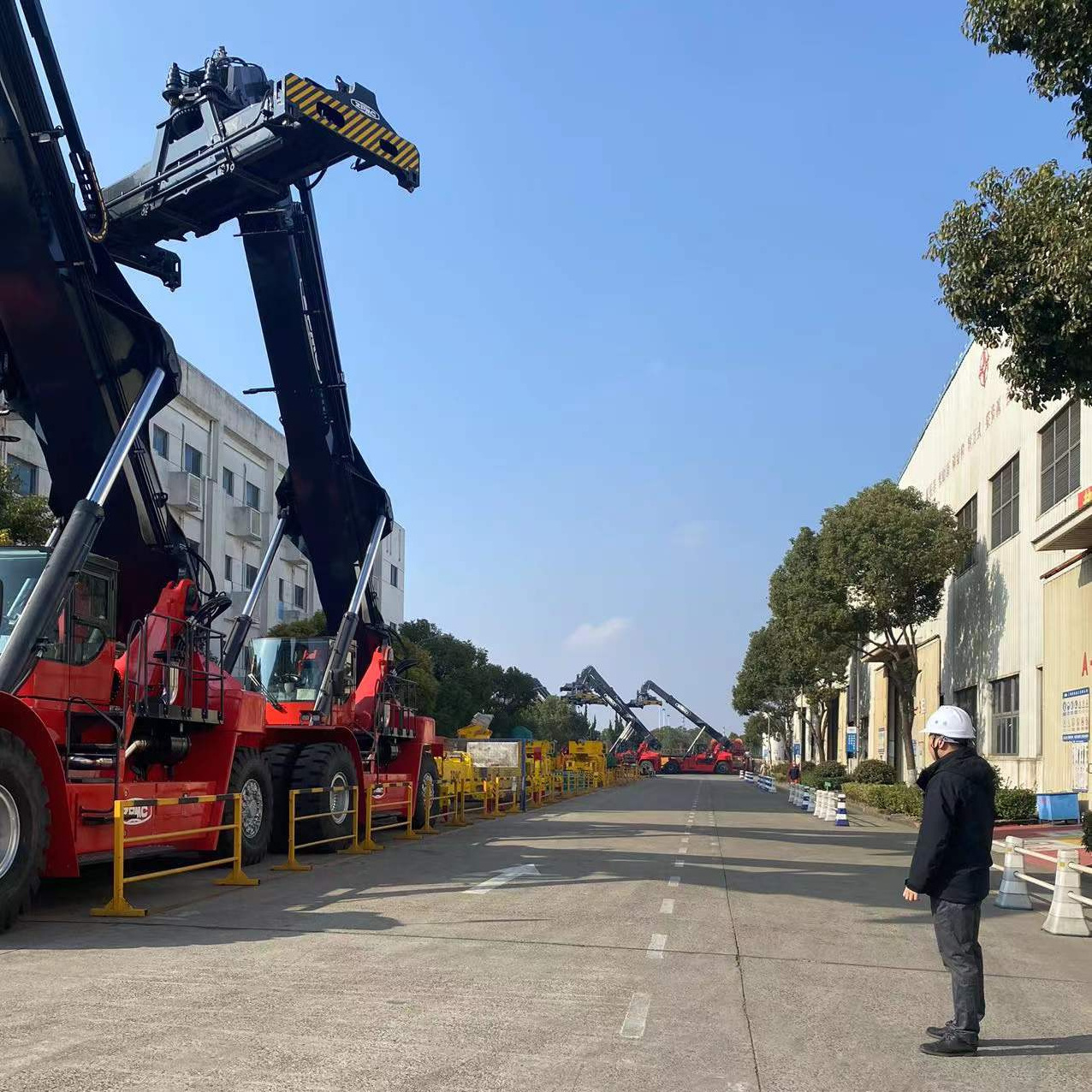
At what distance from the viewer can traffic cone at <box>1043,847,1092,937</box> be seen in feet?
37.5

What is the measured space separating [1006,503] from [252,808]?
23.4 meters

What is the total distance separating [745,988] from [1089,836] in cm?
1229

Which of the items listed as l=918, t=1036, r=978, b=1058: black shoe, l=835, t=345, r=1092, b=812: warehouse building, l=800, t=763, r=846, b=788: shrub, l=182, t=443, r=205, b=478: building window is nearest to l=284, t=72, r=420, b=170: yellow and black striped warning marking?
l=918, t=1036, r=978, b=1058: black shoe

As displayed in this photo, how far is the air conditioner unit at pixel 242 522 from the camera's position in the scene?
46.3 m

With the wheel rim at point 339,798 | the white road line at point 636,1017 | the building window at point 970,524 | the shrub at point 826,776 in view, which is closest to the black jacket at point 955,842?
the white road line at point 636,1017

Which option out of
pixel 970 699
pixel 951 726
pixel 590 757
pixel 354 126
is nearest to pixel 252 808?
pixel 354 126

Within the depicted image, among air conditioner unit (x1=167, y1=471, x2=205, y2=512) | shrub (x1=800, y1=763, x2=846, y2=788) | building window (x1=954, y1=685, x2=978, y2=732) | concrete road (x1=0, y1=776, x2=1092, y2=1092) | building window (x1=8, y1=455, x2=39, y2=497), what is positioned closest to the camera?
concrete road (x1=0, y1=776, x2=1092, y2=1092)

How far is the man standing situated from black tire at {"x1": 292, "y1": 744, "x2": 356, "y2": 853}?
35.5 ft

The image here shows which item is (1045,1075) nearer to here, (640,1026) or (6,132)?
(640,1026)

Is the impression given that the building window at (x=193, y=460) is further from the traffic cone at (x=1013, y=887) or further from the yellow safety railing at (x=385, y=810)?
the traffic cone at (x=1013, y=887)

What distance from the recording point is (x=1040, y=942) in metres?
11.0

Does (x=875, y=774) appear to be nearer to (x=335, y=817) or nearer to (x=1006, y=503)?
(x=1006, y=503)

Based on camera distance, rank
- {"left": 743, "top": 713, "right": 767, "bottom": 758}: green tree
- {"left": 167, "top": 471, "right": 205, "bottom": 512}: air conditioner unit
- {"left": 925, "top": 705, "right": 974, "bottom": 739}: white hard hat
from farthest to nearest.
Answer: {"left": 743, "top": 713, "right": 767, "bottom": 758}: green tree
{"left": 167, "top": 471, "right": 205, "bottom": 512}: air conditioner unit
{"left": 925, "top": 705, "right": 974, "bottom": 739}: white hard hat

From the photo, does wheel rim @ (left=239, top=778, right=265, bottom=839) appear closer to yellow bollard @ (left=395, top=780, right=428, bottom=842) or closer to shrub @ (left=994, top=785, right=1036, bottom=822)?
yellow bollard @ (left=395, top=780, right=428, bottom=842)
